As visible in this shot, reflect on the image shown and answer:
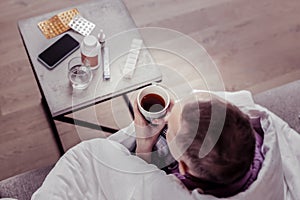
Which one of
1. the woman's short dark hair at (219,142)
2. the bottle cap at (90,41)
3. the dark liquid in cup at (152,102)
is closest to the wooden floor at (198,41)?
the bottle cap at (90,41)

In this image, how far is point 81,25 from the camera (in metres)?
1.54

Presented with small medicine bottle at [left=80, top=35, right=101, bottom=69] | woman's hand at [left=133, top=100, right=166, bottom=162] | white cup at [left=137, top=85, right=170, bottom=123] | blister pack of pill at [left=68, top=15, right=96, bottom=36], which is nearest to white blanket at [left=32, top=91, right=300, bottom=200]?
woman's hand at [left=133, top=100, right=166, bottom=162]

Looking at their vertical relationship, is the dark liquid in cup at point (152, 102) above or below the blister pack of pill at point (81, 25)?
below

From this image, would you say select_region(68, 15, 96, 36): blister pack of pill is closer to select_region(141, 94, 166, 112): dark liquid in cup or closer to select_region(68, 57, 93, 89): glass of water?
select_region(68, 57, 93, 89): glass of water

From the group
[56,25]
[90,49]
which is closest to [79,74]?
[90,49]

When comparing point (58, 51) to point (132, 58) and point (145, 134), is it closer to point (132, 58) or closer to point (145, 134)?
point (132, 58)

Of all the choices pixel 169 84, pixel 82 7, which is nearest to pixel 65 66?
pixel 82 7

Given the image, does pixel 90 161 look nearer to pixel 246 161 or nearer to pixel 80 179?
pixel 80 179

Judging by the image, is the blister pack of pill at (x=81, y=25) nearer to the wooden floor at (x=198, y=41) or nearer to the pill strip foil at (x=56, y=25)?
the pill strip foil at (x=56, y=25)

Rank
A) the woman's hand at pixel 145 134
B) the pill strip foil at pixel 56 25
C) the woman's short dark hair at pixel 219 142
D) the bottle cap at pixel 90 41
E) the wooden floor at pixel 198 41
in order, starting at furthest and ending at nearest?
1. the wooden floor at pixel 198 41
2. the pill strip foil at pixel 56 25
3. the bottle cap at pixel 90 41
4. the woman's hand at pixel 145 134
5. the woman's short dark hair at pixel 219 142

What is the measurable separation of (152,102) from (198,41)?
2.60 feet

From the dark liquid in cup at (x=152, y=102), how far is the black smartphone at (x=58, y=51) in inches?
14.6

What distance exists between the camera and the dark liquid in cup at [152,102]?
49.3 inches

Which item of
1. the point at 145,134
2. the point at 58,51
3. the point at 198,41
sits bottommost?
the point at 198,41
